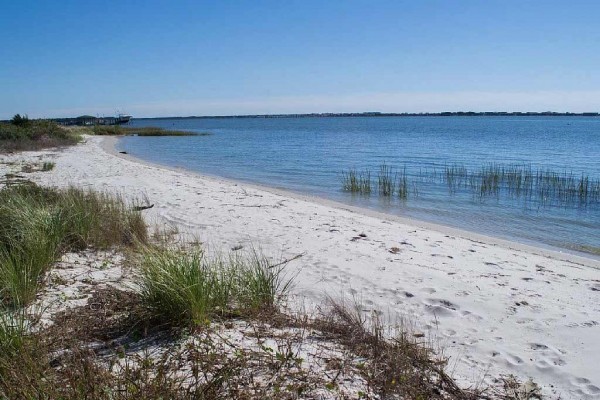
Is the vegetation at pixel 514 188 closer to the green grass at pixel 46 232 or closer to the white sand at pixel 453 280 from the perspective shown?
the white sand at pixel 453 280

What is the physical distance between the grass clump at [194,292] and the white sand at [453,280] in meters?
1.25

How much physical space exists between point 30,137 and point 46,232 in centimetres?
3017

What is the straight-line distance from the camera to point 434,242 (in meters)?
8.80

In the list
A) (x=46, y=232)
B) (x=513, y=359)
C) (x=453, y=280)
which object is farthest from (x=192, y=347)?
(x=453, y=280)

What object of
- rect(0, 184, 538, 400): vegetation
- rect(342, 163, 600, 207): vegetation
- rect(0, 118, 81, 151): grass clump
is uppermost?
rect(0, 118, 81, 151): grass clump

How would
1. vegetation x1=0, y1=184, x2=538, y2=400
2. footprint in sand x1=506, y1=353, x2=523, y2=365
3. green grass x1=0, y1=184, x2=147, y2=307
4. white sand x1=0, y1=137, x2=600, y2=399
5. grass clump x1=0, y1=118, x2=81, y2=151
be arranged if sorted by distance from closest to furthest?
vegetation x1=0, y1=184, x2=538, y2=400 → footprint in sand x1=506, y1=353, x2=523, y2=365 → white sand x1=0, y1=137, x2=600, y2=399 → green grass x1=0, y1=184, x2=147, y2=307 → grass clump x1=0, y1=118, x2=81, y2=151

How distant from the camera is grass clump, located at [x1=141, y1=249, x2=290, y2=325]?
12.6 feet

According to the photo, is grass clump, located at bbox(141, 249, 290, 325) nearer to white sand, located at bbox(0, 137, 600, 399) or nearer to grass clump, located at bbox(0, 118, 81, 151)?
white sand, located at bbox(0, 137, 600, 399)

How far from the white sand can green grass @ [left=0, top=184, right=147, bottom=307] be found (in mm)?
1522

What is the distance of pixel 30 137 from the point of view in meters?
31.5

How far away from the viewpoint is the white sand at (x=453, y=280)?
4168 millimetres

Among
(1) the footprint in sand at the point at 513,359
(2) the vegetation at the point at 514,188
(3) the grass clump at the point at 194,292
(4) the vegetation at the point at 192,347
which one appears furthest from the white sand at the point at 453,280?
(2) the vegetation at the point at 514,188

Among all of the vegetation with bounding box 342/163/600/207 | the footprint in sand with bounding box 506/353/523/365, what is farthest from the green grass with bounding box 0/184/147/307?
the vegetation with bounding box 342/163/600/207

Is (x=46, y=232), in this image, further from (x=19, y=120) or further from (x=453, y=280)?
(x=19, y=120)
